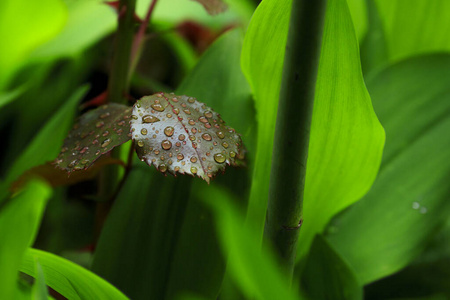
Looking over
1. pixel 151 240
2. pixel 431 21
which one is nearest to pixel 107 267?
pixel 151 240

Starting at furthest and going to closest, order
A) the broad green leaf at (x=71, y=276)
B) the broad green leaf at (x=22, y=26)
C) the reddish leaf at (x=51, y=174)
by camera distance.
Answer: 1. the broad green leaf at (x=22, y=26)
2. the reddish leaf at (x=51, y=174)
3. the broad green leaf at (x=71, y=276)

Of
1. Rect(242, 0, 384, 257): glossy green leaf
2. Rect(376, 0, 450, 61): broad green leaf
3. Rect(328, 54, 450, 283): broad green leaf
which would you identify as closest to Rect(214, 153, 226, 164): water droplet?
Rect(242, 0, 384, 257): glossy green leaf

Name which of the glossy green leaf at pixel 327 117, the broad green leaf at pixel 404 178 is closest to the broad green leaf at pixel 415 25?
the broad green leaf at pixel 404 178

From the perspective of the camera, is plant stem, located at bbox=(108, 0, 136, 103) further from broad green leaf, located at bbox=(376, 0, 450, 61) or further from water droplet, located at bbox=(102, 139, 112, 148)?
broad green leaf, located at bbox=(376, 0, 450, 61)

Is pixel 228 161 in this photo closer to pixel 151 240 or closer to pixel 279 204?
pixel 279 204

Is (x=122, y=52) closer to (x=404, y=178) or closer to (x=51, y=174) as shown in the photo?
(x=51, y=174)

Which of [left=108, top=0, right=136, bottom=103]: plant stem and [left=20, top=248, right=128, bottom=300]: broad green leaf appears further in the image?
[left=108, top=0, right=136, bottom=103]: plant stem

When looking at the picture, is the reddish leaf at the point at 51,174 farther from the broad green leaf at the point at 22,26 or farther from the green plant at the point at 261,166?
the broad green leaf at the point at 22,26
